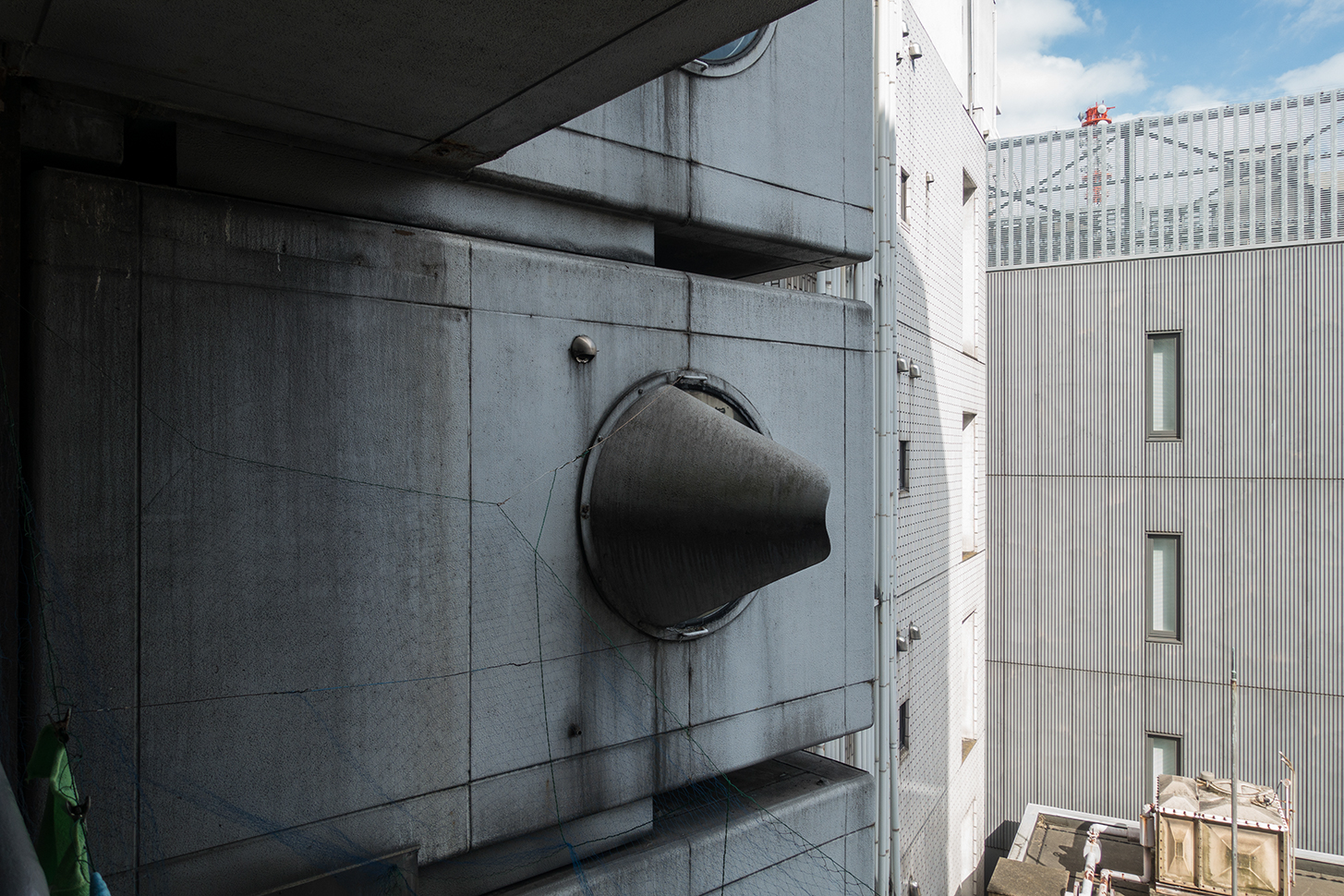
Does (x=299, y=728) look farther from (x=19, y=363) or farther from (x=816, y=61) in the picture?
(x=816, y=61)

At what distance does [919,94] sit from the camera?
13.2 metres

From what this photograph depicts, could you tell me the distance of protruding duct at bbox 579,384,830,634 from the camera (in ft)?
13.4

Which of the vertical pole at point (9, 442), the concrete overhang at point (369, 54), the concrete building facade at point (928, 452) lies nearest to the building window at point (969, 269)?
the concrete building facade at point (928, 452)

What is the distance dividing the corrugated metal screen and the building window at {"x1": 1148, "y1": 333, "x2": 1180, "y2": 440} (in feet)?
6.72

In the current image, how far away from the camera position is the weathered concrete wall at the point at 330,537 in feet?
10.0

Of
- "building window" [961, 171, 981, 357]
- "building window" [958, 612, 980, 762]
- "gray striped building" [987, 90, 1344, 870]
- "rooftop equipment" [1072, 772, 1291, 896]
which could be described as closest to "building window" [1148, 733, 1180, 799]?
"gray striped building" [987, 90, 1344, 870]

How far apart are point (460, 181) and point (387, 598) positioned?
6.34ft

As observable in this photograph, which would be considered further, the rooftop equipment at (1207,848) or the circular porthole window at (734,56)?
the rooftop equipment at (1207,848)

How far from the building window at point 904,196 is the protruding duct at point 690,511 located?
9455 mm

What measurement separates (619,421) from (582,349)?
434mm

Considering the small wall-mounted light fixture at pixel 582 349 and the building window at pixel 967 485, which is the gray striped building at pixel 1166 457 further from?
the small wall-mounted light fixture at pixel 582 349

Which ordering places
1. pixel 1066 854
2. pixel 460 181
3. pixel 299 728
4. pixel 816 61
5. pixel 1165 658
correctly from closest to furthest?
1. pixel 299 728
2. pixel 460 181
3. pixel 816 61
4. pixel 1066 854
5. pixel 1165 658

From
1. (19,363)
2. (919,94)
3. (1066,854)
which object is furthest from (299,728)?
(1066,854)

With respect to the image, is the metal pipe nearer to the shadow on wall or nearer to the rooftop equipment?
the rooftop equipment
